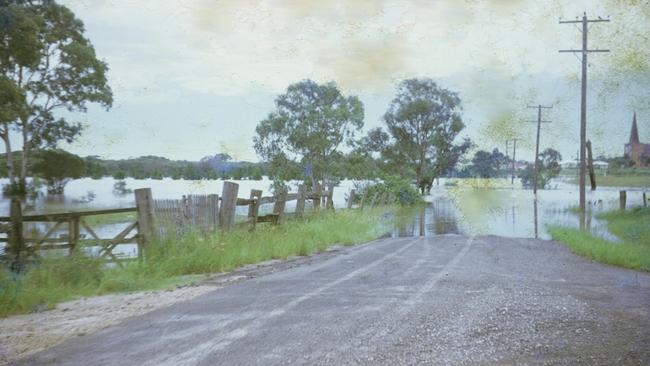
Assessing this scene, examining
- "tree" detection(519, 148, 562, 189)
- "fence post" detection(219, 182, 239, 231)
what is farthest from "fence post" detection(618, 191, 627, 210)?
"tree" detection(519, 148, 562, 189)

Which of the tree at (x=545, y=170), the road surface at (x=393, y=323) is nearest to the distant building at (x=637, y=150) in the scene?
the road surface at (x=393, y=323)

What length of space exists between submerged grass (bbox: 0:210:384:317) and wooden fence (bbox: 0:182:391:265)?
0.30 m

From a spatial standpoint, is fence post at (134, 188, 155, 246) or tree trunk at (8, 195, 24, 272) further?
fence post at (134, 188, 155, 246)

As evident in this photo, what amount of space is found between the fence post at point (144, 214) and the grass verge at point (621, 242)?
31.3 ft

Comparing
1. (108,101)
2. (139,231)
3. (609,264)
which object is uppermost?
(108,101)

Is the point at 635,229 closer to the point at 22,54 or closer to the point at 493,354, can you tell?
the point at 493,354

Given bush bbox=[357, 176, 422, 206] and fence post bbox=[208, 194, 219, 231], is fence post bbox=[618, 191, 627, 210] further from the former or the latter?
fence post bbox=[208, 194, 219, 231]

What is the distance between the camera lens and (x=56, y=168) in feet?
107

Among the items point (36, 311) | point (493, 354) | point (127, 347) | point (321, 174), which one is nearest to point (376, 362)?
point (493, 354)

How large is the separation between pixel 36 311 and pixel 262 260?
5490mm

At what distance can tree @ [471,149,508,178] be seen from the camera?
95.2 meters

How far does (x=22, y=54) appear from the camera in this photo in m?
29.0

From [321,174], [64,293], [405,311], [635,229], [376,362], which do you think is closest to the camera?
[376,362]

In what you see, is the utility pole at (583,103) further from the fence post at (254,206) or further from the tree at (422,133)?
the tree at (422,133)
